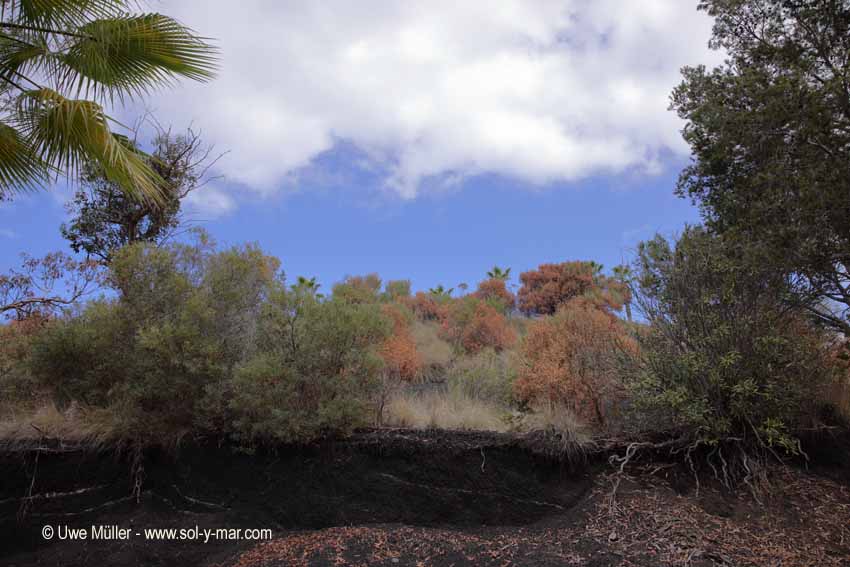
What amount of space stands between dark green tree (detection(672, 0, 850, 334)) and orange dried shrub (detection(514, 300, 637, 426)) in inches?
80.6

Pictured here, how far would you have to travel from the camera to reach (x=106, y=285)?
8.57 m

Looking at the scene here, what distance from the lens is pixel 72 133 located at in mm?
7152

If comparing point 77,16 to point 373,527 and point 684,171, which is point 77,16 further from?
point 684,171

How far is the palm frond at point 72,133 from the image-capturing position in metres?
7.00

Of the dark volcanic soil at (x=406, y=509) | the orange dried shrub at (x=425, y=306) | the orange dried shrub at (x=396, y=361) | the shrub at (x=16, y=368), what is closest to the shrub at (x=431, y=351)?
the orange dried shrub at (x=396, y=361)

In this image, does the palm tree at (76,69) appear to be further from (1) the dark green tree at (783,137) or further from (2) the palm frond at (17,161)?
(1) the dark green tree at (783,137)

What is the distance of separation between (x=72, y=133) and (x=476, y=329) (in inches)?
409

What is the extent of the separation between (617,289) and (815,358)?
3.20m

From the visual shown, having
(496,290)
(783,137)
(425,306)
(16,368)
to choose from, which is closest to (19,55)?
(16,368)

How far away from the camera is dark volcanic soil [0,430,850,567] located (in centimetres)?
613

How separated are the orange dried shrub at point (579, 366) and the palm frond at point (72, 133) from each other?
579cm

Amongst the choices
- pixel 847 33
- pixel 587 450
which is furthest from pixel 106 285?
pixel 847 33

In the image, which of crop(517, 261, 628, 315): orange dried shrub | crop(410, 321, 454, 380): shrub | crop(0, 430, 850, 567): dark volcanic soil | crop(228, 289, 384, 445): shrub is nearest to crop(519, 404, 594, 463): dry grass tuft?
crop(0, 430, 850, 567): dark volcanic soil

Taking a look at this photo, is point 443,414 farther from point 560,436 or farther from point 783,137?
point 783,137
